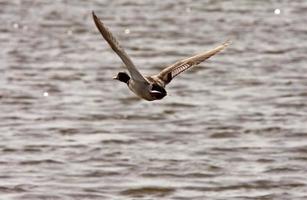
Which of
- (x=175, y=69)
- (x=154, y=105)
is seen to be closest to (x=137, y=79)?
(x=175, y=69)

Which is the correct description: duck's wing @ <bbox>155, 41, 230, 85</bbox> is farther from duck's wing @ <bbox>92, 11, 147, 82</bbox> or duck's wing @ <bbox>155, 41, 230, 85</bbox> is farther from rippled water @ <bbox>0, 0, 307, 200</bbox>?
rippled water @ <bbox>0, 0, 307, 200</bbox>

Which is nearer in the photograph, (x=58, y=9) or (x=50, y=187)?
(x=50, y=187)

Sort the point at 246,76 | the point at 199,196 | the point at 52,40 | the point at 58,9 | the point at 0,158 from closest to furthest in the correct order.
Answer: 1. the point at 199,196
2. the point at 0,158
3. the point at 246,76
4. the point at 52,40
5. the point at 58,9

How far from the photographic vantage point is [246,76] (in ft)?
63.2

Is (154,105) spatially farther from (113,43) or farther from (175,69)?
(113,43)

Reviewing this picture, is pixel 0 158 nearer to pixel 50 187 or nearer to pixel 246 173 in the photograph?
pixel 50 187

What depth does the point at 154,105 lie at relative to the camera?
59.0 feet

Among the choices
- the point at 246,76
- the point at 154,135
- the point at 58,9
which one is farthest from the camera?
the point at 58,9

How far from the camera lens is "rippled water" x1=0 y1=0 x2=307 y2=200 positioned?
46.2 feet

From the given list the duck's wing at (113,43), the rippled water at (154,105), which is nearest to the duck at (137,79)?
the duck's wing at (113,43)

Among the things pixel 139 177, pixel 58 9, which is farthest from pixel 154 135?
pixel 58 9

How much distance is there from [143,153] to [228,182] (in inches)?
60.9

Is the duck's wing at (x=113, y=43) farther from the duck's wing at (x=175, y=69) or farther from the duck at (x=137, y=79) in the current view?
the duck's wing at (x=175, y=69)

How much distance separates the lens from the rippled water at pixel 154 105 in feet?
46.2
